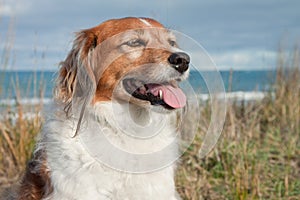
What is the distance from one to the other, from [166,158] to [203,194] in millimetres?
1652

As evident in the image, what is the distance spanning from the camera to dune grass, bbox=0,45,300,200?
552 cm

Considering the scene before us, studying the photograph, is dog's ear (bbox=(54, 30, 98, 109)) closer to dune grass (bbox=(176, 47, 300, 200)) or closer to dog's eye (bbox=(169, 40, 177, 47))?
dog's eye (bbox=(169, 40, 177, 47))

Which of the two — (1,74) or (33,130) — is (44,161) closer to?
(33,130)

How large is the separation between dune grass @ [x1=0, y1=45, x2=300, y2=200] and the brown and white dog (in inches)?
56.4

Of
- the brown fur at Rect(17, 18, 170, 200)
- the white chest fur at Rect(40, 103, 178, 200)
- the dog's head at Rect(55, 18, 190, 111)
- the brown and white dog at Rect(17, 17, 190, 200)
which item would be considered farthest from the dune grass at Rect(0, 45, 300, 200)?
the brown fur at Rect(17, 18, 170, 200)

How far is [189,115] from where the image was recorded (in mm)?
4500

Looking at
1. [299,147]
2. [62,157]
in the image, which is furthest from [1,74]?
[299,147]

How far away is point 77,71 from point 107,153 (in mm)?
632

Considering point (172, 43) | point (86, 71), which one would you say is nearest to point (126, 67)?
point (86, 71)

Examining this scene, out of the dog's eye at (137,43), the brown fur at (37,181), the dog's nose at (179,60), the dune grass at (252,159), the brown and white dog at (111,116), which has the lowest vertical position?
the dune grass at (252,159)

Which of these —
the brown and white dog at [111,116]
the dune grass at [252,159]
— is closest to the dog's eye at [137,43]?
the brown and white dog at [111,116]

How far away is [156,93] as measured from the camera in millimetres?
3854

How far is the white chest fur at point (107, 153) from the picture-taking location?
379 cm

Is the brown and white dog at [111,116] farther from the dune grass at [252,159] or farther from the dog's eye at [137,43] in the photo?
the dune grass at [252,159]
